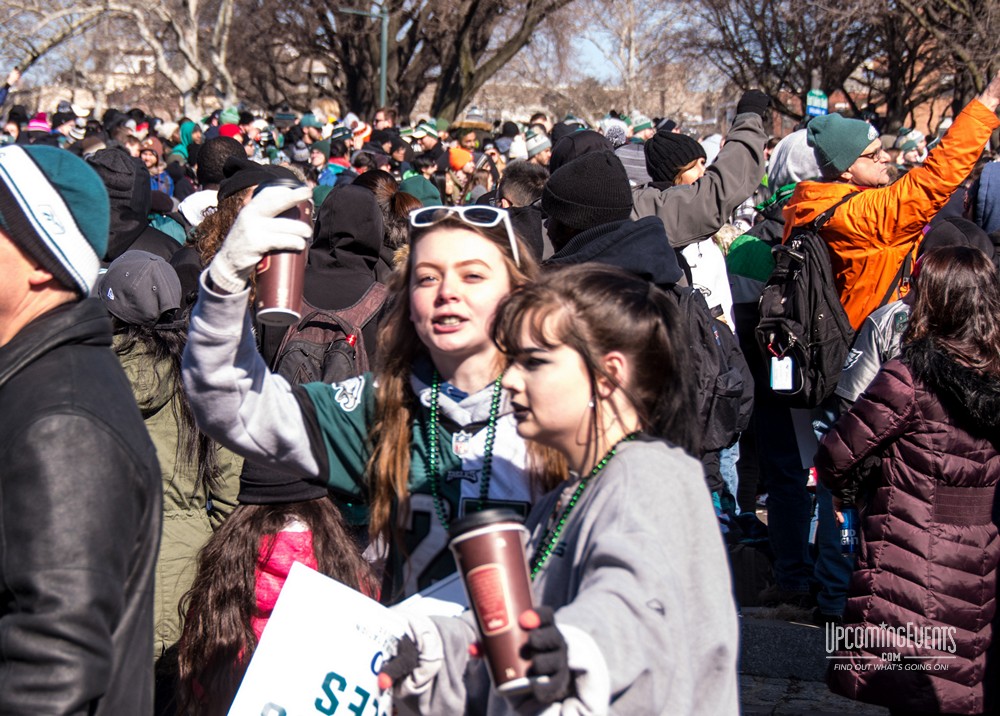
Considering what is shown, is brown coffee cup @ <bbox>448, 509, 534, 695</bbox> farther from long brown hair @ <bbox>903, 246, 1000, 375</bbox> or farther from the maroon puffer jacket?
long brown hair @ <bbox>903, 246, 1000, 375</bbox>

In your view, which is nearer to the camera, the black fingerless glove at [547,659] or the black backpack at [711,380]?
the black fingerless glove at [547,659]

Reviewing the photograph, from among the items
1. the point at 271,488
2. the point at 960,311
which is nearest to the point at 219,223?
the point at 271,488

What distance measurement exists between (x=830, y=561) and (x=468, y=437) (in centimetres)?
347

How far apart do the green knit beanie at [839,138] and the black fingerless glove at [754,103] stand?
27 centimetres

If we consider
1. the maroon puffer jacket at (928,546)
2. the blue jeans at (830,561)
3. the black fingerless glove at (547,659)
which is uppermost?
the black fingerless glove at (547,659)

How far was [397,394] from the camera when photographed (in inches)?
112

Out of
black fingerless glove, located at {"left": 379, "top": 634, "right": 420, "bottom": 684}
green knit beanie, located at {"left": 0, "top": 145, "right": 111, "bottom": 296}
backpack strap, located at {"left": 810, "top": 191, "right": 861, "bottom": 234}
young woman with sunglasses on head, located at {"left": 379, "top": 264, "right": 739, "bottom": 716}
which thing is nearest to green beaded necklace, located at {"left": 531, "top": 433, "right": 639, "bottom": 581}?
young woman with sunglasses on head, located at {"left": 379, "top": 264, "right": 739, "bottom": 716}

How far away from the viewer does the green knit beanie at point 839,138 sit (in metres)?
5.80

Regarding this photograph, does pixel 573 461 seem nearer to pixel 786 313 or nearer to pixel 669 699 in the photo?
pixel 669 699

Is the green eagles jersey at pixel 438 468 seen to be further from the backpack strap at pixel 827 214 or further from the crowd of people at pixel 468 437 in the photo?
the backpack strap at pixel 827 214

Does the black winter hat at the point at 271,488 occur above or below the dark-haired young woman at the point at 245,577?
above

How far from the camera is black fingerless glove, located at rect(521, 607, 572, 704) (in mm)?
1868

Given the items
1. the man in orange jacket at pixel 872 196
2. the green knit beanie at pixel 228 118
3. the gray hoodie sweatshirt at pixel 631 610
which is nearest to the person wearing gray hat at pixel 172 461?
the gray hoodie sweatshirt at pixel 631 610

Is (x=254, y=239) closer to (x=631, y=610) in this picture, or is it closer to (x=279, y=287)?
(x=279, y=287)
